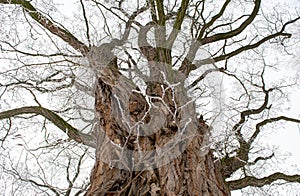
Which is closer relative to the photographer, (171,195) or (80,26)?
(171,195)

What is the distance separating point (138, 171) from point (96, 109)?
0.41 metres

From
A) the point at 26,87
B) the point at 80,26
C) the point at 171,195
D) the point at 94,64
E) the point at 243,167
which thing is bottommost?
the point at 171,195

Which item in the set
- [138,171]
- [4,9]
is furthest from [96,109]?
[4,9]

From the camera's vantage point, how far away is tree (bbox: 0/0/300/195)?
41.1 inches

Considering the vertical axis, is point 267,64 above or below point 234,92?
above

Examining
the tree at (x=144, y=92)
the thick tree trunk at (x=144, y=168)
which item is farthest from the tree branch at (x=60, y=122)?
the thick tree trunk at (x=144, y=168)

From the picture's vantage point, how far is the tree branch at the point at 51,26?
1500 mm

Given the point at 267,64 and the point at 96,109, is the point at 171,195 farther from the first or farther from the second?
the point at 267,64

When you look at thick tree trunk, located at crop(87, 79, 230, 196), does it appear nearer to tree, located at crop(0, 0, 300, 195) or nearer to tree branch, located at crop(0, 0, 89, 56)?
tree, located at crop(0, 0, 300, 195)

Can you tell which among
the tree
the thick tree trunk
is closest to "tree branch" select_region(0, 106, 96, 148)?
the tree

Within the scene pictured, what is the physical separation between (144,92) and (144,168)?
55 centimetres

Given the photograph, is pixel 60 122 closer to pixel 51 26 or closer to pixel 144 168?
pixel 51 26

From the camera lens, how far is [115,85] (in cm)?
130

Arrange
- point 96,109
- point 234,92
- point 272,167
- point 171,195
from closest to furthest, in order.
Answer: point 171,195, point 96,109, point 272,167, point 234,92
